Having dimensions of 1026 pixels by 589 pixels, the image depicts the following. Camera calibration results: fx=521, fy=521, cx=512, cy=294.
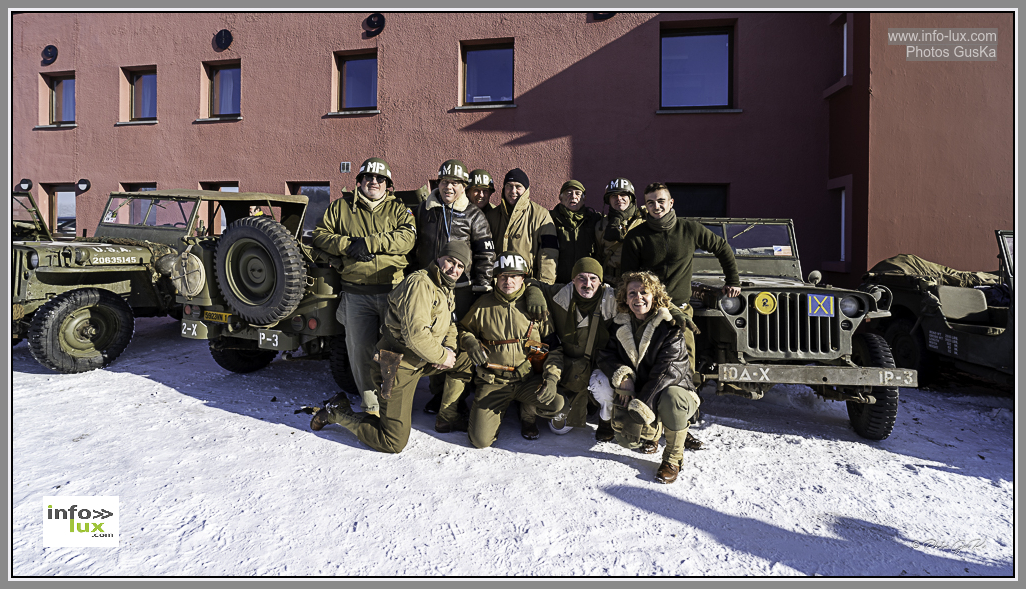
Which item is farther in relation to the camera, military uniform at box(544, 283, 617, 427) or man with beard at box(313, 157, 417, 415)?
man with beard at box(313, 157, 417, 415)

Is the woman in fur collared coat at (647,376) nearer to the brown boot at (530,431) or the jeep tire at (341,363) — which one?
the brown boot at (530,431)

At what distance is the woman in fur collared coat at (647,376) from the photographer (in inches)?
120

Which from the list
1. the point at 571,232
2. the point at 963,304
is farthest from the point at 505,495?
the point at 963,304

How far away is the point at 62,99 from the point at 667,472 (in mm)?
13817

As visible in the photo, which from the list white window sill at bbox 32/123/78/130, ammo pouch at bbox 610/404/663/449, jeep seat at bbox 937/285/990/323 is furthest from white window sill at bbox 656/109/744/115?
white window sill at bbox 32/123/78/130

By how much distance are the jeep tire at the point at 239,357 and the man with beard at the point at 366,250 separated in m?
1.49

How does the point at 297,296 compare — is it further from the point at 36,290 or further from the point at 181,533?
the point at 36,290

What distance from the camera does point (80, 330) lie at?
4.97m

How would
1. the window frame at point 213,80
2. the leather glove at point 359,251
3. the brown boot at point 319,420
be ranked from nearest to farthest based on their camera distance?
the brown boot at point 319,420 → the leather glove at point 359,251 → the window frame at point 213,80

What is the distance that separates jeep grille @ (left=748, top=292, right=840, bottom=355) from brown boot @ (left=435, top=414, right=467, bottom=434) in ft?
6.70

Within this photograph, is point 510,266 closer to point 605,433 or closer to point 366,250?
point 366,250

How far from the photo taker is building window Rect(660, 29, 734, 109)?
26.3ft

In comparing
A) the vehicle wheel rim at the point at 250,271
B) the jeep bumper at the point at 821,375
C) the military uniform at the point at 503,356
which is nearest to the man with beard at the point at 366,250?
the vehicle wheel rim at the point at 250,271

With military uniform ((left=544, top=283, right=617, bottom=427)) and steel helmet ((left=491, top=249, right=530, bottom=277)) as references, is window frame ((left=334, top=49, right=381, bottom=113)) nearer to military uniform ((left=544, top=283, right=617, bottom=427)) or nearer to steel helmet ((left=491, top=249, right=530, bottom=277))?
steel helmet ((left=491, top=249, right=530, bottom=277))
